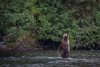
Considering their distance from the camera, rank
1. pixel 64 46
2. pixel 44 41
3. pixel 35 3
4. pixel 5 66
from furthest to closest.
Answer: pixel 35 3 < pixel 44 41 < pixel 64 46 < pixel 5 66

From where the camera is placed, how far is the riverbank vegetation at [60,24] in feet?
82.1

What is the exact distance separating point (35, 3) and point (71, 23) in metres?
5.70

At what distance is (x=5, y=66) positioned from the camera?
1176 centimetres

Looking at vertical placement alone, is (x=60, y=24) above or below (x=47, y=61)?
above

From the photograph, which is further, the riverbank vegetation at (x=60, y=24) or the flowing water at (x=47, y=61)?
the riverbank vegetation at (x=60, y=24)

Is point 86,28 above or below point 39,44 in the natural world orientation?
above

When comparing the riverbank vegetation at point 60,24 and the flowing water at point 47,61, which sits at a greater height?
the riverbank vegetation at point 60,24

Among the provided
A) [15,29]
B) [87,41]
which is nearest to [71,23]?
[87,41]

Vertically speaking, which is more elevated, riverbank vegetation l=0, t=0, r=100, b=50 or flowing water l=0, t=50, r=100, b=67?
riverbank vegetation l=0, t=0, r=100, b=50

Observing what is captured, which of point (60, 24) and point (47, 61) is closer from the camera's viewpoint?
point (47, 61)

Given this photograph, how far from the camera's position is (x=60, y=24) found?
26.4 meters

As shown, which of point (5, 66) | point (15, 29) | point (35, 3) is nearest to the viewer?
point (5, 66)

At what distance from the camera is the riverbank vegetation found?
25016 millimetres

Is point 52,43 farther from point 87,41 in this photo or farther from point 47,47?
point 87,41
